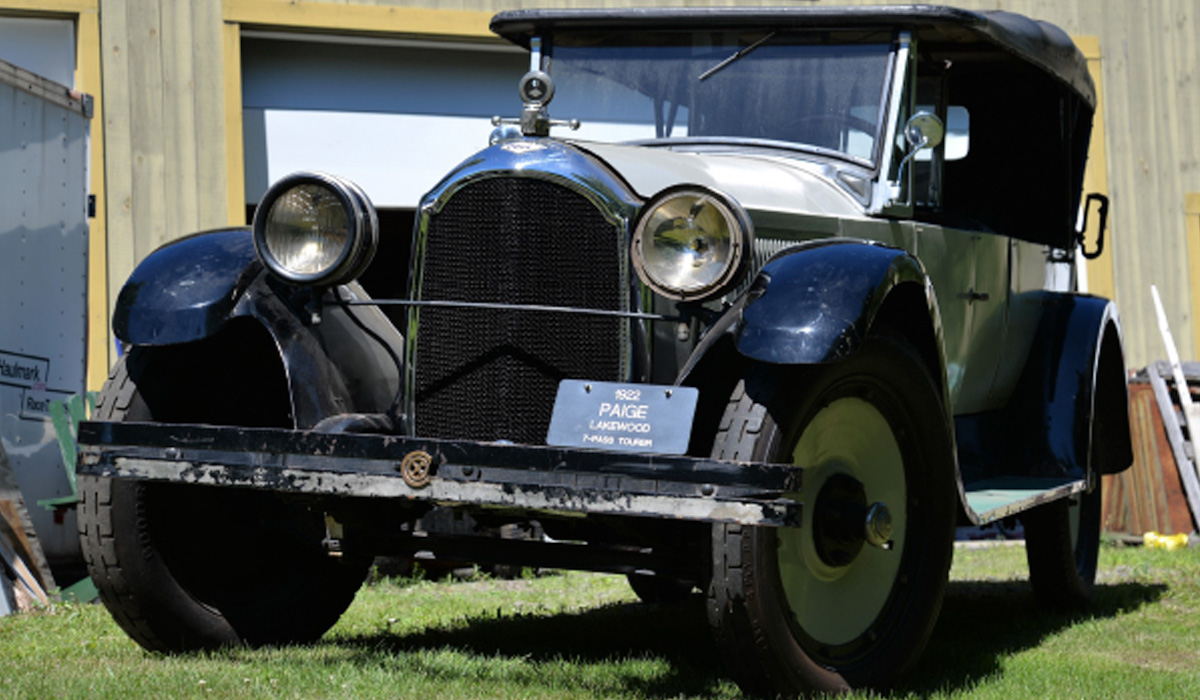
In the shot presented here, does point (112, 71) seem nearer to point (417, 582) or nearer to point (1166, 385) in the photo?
point (417, 582)

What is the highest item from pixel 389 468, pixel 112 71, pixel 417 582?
pixel 112 71

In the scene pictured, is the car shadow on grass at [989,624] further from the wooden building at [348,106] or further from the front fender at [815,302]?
the wooden building at [348,106]

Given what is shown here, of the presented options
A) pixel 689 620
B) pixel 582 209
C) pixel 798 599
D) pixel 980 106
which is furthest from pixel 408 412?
pixel 980 106

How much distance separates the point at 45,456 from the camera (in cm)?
690

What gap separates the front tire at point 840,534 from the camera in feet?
11.9

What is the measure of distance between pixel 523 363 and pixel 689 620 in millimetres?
2043

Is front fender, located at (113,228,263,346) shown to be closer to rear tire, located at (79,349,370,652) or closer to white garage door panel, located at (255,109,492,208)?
rear tire, located at (79,349,370,652)

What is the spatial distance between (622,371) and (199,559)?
151cm

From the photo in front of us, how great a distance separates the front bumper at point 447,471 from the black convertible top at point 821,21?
212 cm

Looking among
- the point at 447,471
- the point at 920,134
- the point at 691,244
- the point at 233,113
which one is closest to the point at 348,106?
the point at 233,113

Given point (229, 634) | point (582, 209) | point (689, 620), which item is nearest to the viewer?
point (582, 209)

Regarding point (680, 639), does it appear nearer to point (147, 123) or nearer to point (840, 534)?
point (840, 534)

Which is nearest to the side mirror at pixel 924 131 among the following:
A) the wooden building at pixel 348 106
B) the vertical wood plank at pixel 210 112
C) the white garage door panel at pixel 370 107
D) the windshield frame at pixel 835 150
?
the windshield frame at pixel 835 150

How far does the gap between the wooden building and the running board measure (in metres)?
5.32
